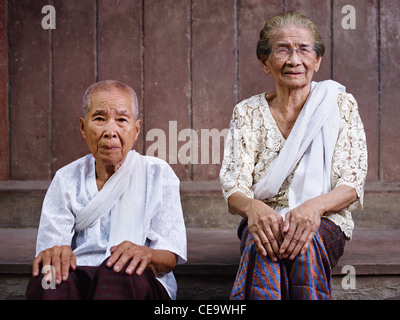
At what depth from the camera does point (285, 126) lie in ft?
7.30

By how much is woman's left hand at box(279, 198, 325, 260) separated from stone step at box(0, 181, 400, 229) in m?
1.32

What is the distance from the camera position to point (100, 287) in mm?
1619

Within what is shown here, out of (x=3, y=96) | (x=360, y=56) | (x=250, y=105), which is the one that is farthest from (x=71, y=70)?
(x=360, y=56)

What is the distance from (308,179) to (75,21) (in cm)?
203

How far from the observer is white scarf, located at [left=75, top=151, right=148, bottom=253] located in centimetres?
179

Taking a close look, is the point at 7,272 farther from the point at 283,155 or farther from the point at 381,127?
the point at 381,127

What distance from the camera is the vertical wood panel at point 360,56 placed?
10.4 feet

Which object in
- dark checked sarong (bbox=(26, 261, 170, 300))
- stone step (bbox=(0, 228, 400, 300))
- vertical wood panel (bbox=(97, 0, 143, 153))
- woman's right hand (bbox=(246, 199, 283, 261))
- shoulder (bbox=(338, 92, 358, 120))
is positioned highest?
vertical wood panel (bbox=(97, 0, 143, 153))

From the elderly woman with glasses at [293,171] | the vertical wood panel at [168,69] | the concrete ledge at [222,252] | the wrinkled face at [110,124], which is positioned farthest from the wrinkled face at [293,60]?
the vertical wood panel at [168,69]

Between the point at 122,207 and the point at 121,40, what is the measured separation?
1.70 metres

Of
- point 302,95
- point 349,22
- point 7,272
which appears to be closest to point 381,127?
point 349,22

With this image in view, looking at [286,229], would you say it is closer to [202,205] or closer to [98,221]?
[98,221]

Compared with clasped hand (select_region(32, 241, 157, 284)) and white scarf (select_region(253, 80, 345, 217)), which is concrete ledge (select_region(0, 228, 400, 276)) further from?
clasped hand (select_region(32, 241, 157, 284))

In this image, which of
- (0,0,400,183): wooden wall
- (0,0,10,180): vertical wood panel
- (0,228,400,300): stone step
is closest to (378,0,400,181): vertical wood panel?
A: (0,0,400,183): wooden wall
